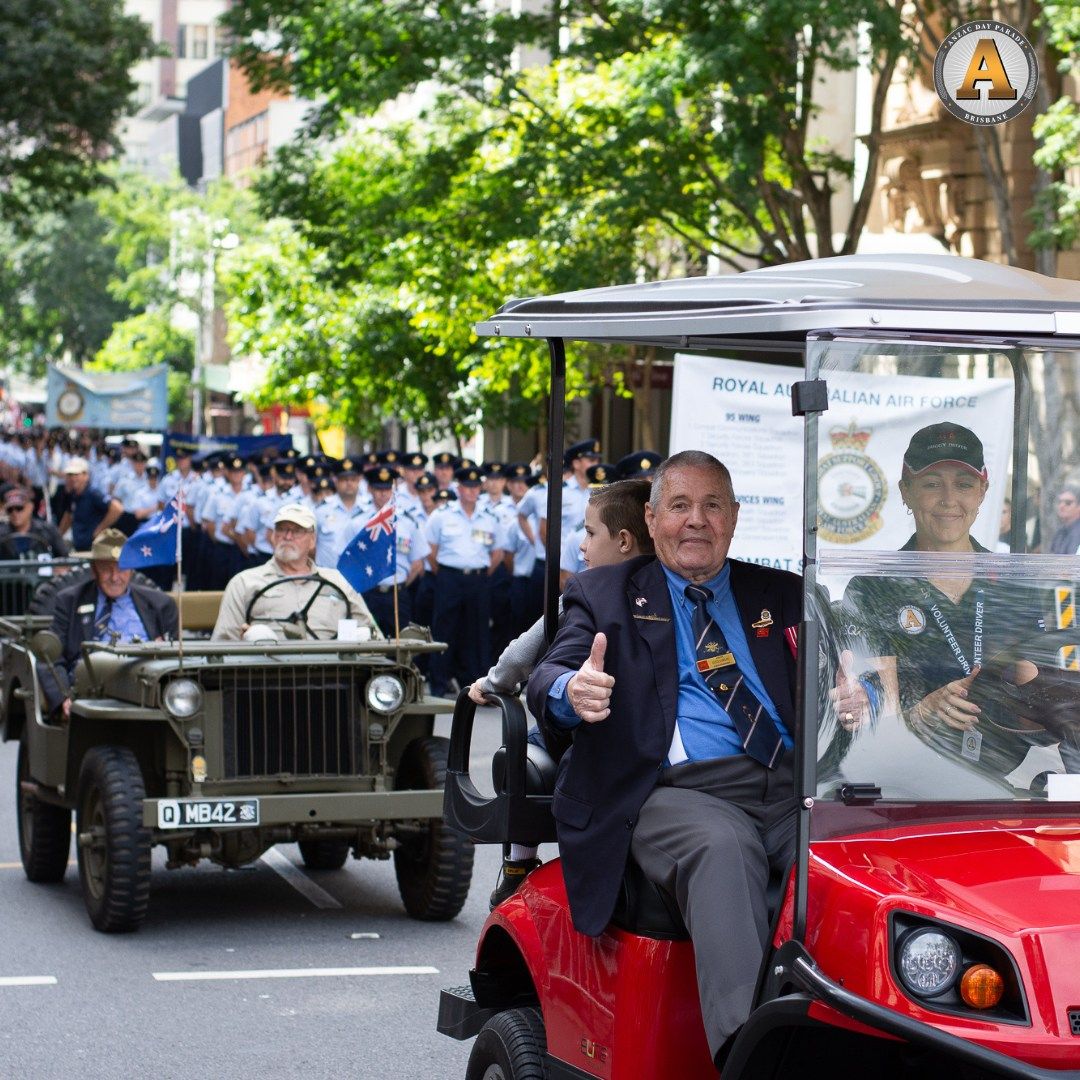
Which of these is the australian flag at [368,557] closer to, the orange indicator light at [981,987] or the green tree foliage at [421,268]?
the orange indicator light at [981,987]

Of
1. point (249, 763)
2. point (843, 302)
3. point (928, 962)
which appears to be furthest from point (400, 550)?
point (928, 962)

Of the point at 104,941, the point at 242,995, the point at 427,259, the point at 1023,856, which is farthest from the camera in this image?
the point at 427,259

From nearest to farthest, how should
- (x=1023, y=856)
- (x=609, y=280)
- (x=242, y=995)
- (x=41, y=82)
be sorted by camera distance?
(x=1023, y=856), (x=242, y=995), (x=609, y=280), (x=41, y=82)

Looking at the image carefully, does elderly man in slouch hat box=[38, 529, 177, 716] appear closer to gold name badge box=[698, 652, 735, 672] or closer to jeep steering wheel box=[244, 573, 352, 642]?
jeep steering wheel box=[244, 573, 352, 642]

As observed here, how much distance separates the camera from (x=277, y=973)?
26.8ft

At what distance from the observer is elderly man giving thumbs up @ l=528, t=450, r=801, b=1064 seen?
417 cm

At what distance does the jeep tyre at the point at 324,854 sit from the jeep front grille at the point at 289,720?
134cm

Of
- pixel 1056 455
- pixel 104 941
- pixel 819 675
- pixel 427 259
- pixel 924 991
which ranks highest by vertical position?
pixel 427 259

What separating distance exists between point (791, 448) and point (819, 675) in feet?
22.5

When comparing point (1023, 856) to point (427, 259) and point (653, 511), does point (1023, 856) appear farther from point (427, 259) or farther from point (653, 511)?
point (427, 259)

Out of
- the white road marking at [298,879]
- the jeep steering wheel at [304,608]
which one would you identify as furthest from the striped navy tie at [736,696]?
the jeep steering wheel at [304,608]

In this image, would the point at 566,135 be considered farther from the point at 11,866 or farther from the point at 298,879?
the point at 11,866

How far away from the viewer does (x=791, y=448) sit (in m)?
10.6

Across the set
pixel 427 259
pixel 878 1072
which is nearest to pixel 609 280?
pixel 427 259
